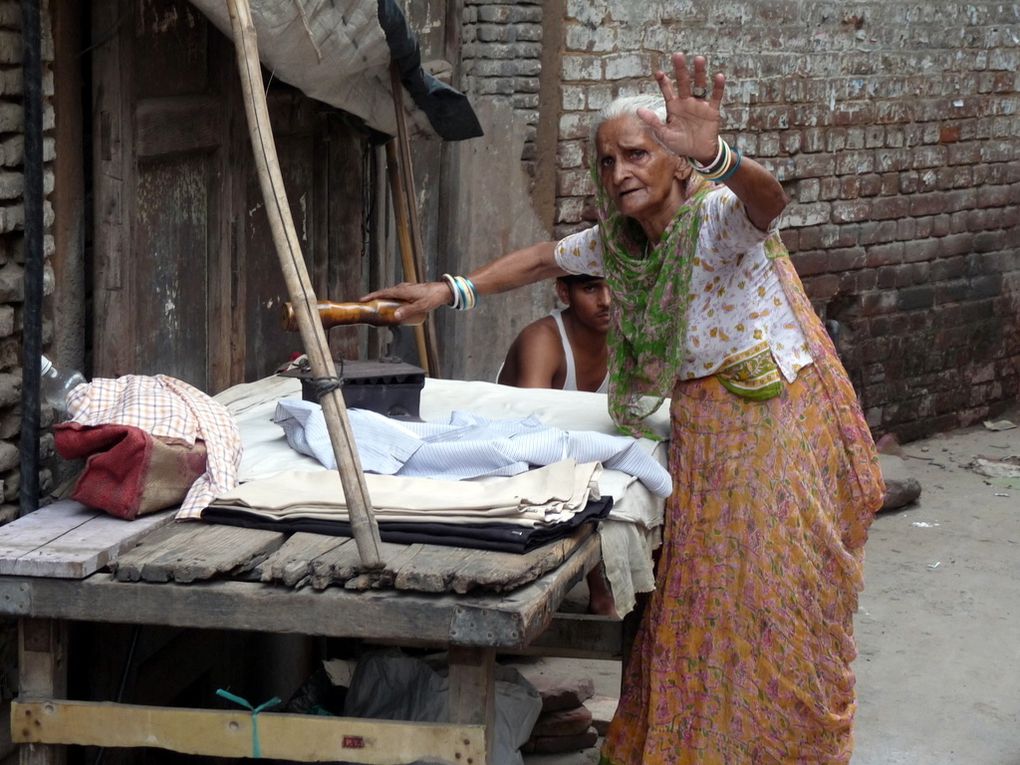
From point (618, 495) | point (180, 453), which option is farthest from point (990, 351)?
point (180, 453)

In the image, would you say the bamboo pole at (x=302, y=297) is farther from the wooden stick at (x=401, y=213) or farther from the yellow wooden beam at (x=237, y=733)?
the wooden stick at (x=401, y=213)

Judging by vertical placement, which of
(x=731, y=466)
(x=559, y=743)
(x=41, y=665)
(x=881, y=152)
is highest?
(x=881, y=152)

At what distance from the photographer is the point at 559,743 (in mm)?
4270

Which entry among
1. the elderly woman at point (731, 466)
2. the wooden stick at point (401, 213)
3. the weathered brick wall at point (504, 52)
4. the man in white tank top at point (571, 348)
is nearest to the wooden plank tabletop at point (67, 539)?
the elderly woman at point (731, 466)

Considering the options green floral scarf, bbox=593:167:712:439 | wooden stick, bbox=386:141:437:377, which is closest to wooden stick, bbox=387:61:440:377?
wooden stick, bbox=386:141:437:377

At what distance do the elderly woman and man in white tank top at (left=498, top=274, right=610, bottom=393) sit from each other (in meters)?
1.07

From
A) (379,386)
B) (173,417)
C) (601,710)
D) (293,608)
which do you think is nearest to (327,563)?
(293,608)

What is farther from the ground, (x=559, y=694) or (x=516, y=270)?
(x=516, y=270)

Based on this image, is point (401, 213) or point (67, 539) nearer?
point (67, 539)

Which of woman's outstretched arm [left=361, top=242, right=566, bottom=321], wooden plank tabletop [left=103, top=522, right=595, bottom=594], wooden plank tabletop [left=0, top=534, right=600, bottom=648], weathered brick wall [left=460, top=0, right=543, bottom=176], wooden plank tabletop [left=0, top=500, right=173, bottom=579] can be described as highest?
weathered brick wall [left=460, top=0, right=543, bottom=176]

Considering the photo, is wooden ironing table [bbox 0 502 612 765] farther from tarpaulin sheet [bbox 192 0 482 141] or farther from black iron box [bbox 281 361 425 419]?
tarpaulin sheet [bbox 192 0 482 141]

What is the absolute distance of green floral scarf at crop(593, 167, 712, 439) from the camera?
3463 millimetres

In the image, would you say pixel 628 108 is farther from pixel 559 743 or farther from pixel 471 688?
pixel 559 743

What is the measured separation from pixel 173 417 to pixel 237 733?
67 centimetres
